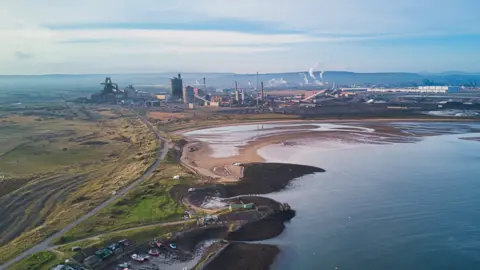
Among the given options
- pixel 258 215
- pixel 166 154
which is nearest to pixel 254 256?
pixel 258 215

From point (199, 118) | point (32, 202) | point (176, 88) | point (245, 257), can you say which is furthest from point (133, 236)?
point (176, 88)

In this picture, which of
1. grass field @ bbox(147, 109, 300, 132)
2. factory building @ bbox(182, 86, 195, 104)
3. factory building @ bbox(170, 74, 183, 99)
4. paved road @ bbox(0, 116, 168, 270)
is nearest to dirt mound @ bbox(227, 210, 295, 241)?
paved road @ bbox(0, 116, 168, 270)

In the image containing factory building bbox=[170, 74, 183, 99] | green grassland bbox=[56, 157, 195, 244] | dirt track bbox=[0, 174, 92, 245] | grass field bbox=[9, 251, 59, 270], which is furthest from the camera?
factory building bbox=[170, 74, 183, 99]

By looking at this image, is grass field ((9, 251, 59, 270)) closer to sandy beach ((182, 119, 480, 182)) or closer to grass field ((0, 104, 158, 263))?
grass field ((0, 104, 158, 263))

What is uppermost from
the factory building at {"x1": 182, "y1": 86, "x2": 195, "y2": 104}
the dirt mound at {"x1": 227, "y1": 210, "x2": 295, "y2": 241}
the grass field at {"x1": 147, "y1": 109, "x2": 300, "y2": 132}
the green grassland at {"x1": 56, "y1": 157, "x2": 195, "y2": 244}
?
the factory building at {"x1": 182, "y1": 86, "x2": 195, "y2": 104}

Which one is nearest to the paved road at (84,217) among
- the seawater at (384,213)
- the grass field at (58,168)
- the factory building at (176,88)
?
the grass field at (58,168)

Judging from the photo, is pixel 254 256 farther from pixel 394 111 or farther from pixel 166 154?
pixel 394 111
